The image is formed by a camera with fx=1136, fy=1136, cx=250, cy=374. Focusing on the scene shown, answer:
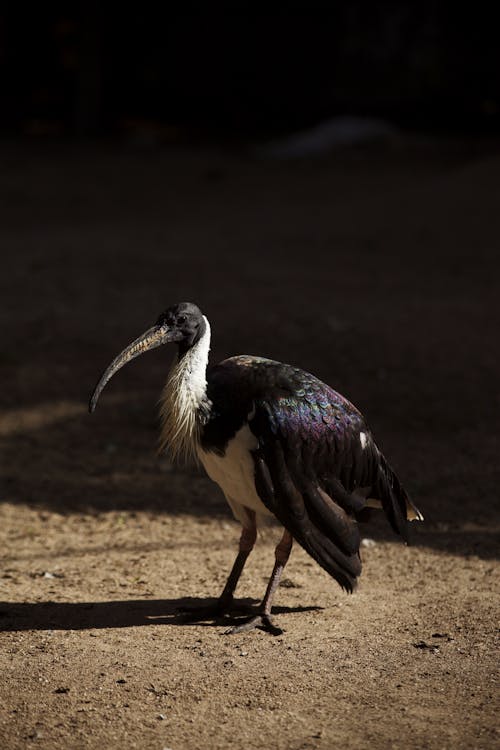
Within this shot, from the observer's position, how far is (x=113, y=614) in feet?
17.7

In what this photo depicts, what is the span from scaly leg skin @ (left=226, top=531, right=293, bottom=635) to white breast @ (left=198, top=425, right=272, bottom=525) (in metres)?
0.19

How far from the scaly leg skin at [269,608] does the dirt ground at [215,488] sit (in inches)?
3.0

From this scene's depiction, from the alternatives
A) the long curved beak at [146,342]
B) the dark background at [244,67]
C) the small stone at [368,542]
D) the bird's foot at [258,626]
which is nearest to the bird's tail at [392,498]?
the bird's foot at [258,626]

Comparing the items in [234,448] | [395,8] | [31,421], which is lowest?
[31,421]

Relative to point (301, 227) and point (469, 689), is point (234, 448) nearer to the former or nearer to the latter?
point (469, 689)

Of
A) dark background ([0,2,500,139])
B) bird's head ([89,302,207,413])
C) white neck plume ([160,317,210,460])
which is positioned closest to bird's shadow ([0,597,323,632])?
white neck plume ([160,317,210,460])

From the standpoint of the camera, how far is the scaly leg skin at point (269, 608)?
17.1 feet

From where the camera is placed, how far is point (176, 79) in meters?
19.4

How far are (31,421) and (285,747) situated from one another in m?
4.55

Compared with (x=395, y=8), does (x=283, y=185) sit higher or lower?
lower

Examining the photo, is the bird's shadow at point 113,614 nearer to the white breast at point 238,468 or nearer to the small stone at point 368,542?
the white breast at point 238,468

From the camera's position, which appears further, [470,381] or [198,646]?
[470,381]

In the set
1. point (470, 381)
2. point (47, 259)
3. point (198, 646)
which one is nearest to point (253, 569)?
point (198, 646)

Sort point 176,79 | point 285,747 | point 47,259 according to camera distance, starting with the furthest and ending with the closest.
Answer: point 176,79, point 47,259, point 285,747
